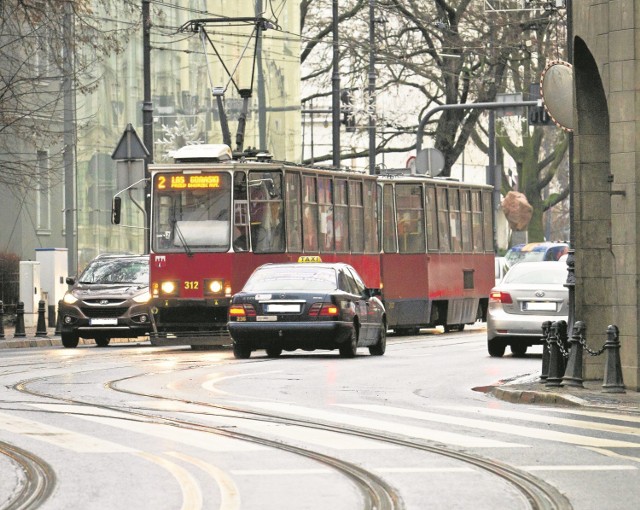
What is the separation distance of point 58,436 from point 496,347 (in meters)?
15.9

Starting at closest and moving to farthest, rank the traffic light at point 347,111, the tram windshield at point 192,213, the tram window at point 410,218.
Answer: the tram windshield at point 192,213 < the tram window at point 410,218 < the traffic light at point 347,111

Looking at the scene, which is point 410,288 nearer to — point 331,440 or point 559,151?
point 331,440

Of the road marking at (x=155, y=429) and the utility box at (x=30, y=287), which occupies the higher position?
the utility box at (x=30, y=287)

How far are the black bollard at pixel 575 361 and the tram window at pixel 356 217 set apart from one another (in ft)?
56.1

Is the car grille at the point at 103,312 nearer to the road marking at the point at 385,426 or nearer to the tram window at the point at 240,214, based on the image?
the tram window at the point at 240,214

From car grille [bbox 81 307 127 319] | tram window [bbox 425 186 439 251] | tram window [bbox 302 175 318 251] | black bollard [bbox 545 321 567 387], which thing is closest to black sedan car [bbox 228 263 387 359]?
tram window [bbox 302 175 318 251]

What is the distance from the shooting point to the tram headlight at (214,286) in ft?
105

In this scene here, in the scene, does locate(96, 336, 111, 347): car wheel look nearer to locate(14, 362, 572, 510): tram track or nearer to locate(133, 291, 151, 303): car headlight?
locate(133, 291, 151, 303): car headlight

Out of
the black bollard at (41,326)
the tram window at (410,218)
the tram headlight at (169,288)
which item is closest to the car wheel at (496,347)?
the tram headlight at (169,288)

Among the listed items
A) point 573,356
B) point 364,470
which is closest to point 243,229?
point 573,356

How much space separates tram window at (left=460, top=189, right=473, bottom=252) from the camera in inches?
1703

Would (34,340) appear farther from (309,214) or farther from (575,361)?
(575,361)

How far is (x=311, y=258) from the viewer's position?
111ft

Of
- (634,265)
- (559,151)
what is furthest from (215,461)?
(559,151)
